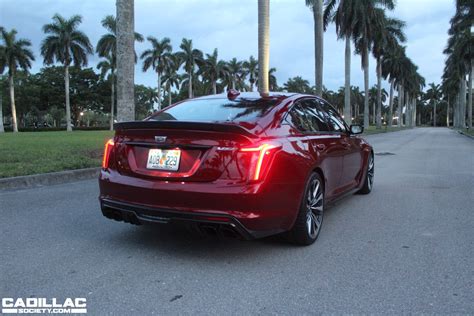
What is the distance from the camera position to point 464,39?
48.0 metres

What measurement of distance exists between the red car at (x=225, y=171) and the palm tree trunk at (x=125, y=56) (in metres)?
7.84

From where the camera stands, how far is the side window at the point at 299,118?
15.0 feet

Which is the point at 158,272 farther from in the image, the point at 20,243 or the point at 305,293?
the point at 20,243

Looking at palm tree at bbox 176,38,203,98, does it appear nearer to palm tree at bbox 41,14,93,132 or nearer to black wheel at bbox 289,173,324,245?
palm tree at bbox 41,14,93,132

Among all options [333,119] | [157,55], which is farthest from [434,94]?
[333,119]

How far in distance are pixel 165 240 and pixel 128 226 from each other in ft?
2.51

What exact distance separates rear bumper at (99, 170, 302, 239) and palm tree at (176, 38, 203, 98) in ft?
200

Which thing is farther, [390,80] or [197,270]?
[390,80]

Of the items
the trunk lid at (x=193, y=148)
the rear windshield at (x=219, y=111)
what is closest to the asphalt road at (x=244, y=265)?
the trunk lid at (x=193, y=148)

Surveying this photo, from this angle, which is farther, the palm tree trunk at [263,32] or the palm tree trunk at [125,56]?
the palm tree trunk at [263,32]

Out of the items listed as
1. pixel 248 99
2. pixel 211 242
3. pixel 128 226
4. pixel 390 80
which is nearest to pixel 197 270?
pixel 211 242

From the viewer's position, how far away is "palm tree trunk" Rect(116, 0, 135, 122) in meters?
11.9

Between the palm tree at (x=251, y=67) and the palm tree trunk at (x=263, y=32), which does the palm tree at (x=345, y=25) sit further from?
the palm tree at (x=251, y=67)

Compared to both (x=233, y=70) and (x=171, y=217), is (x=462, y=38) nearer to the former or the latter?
(x=233, y=70)
